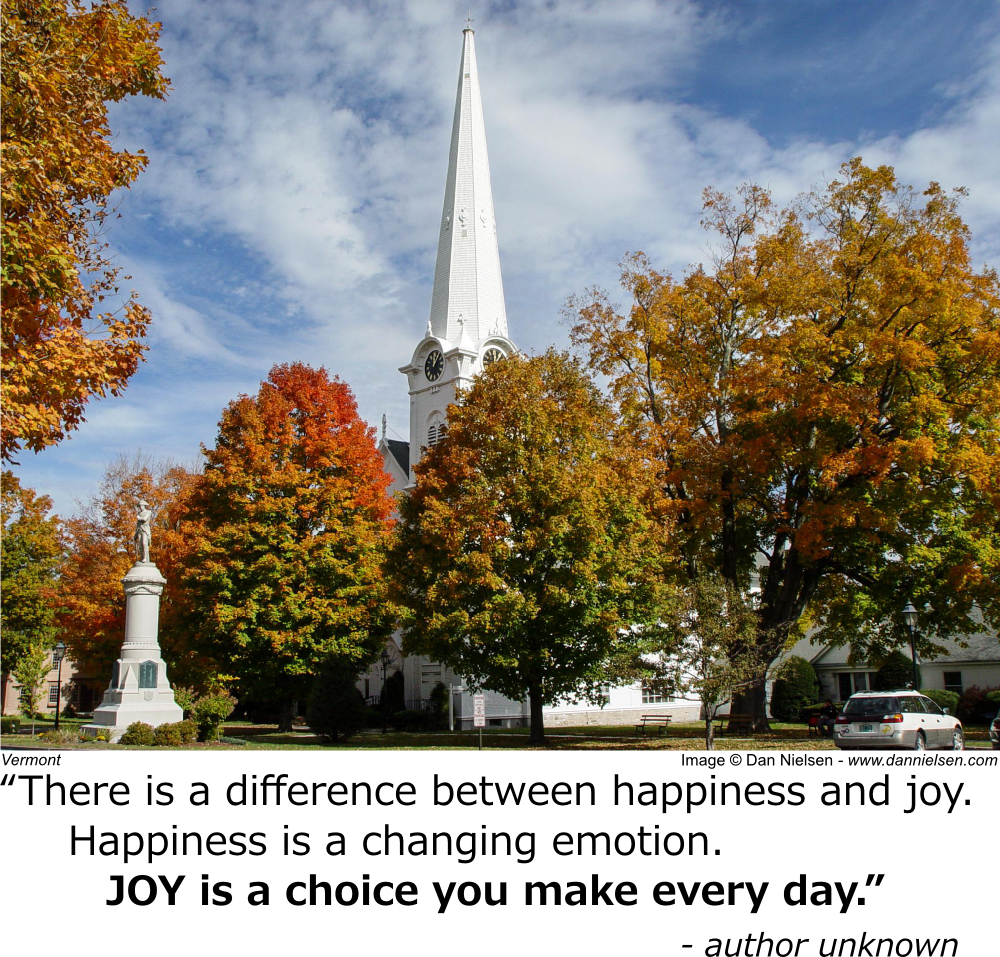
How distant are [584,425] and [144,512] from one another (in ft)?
46.2

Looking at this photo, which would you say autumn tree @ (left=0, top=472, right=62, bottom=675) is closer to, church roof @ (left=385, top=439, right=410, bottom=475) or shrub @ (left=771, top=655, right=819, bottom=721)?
church roof @ (left=385, top=439, right=410, bottom=475)

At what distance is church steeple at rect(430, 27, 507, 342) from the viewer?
4853cm

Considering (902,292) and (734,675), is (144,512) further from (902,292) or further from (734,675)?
(902,292)

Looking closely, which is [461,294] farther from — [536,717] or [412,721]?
[536,717]

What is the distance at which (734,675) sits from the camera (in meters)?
18.9

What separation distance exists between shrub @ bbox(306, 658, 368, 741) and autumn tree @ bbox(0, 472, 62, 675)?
11820 mm

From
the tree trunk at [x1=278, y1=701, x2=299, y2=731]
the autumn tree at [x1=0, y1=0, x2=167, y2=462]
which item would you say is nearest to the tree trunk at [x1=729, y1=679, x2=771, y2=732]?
the tree trunk at [x1=278, y1=701, x2=299, y2=731]

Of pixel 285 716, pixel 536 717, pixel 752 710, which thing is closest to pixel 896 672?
pixel 752 710

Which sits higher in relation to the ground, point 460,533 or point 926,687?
point 460,533

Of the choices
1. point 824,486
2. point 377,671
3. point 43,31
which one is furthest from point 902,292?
point 377,671

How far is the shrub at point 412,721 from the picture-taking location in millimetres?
36156

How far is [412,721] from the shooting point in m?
36.3

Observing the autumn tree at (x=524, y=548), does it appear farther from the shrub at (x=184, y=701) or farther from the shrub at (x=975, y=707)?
the shrub at (x=975, y=707)

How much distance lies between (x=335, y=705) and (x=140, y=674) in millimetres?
5821
